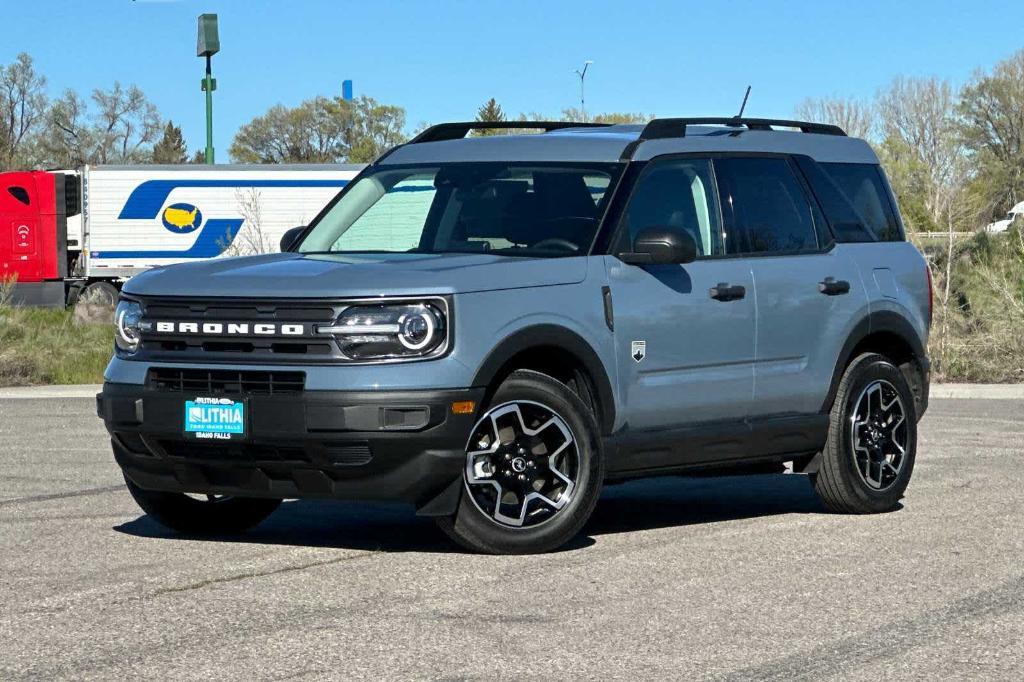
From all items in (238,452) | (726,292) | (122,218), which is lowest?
(238,452)

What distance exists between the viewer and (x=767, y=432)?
913 cm

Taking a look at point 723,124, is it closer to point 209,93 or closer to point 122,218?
point 209,93

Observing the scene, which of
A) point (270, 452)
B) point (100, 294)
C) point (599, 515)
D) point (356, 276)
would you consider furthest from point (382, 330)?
point (100, 294)

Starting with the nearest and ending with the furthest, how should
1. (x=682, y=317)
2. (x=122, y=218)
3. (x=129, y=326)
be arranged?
(x=129, y=326) < (x=682, y=317) < (x=122, y=218)

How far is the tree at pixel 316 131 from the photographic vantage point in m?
112

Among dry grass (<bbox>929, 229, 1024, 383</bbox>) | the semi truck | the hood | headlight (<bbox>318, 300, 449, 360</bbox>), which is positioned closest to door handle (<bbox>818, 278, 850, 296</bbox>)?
the hood

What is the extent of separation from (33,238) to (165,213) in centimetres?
310

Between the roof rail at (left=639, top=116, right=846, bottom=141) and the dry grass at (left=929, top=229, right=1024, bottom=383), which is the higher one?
the roof rail at (left=639, top=116, right=846, bottom=141)

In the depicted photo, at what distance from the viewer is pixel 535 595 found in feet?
23.3

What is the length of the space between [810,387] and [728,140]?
134 cm

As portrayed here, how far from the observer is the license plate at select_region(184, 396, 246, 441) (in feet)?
25.2

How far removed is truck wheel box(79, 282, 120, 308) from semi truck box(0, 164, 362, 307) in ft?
0.16

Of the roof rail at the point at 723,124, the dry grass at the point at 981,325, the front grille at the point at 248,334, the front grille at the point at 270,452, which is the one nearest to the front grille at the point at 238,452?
the front grille at the point at 270,452

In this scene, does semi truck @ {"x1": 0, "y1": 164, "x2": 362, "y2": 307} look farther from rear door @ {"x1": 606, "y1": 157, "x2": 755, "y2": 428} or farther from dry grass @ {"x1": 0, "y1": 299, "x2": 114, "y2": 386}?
rear door @ {"x1": 606, "y1": 157, "x2": 755, "y2": 428}
